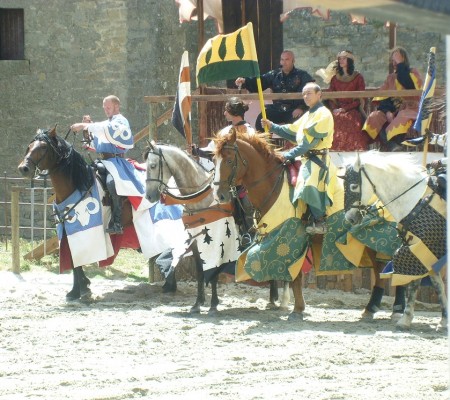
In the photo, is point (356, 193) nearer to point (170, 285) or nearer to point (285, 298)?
point (285, 298)

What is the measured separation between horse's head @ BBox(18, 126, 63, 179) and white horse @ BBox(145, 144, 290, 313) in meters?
1.21

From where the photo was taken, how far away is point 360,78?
1299 centimetres

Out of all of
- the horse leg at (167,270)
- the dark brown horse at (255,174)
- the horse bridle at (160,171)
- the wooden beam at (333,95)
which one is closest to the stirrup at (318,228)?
the dark brown horse at (255,174)

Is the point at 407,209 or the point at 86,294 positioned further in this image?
the point at 86,294

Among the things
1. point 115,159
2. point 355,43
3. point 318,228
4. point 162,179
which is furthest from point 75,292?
point 355,43

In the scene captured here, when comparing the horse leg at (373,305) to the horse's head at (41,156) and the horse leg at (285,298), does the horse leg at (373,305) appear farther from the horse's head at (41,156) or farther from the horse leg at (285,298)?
the horse's head at (41,156)

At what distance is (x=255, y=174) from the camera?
34.0 ft

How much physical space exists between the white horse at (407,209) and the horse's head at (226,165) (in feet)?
3.47

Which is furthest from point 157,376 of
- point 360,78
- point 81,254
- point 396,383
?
point 360,78

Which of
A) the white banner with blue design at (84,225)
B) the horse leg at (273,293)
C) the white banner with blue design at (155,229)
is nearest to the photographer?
the horse leg at (273,293)

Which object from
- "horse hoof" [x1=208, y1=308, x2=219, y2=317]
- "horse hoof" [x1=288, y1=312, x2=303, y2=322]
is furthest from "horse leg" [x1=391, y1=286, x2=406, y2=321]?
"horse hoof" [x1=208, y1=308, x2=219, y2=317]

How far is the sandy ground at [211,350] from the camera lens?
7.18m

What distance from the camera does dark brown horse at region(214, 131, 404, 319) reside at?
33.3ft

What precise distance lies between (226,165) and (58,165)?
7.63ft
